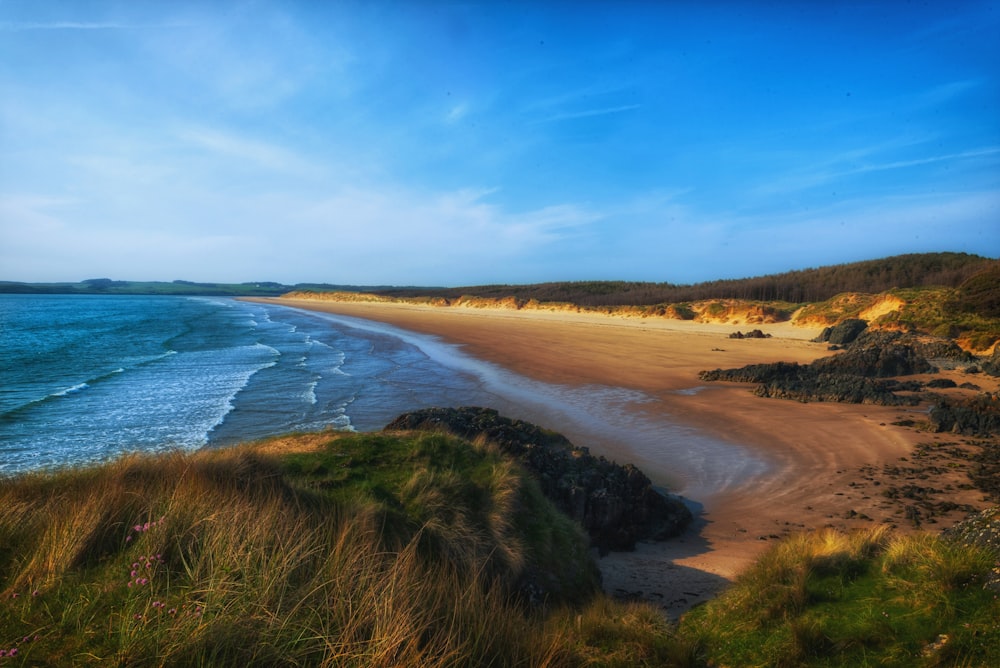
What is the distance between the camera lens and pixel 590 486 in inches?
319

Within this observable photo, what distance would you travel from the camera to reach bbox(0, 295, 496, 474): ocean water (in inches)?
492

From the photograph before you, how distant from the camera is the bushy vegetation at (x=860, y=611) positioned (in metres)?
3.26

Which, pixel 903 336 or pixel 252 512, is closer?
pixel 252 512

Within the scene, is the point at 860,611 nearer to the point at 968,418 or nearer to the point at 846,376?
the point at 968,418

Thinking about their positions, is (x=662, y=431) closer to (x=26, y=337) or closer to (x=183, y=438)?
(x=183, y=438)

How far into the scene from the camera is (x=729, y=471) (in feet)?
36.1

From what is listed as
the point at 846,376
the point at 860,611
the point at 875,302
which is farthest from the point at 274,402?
the point at 875,302

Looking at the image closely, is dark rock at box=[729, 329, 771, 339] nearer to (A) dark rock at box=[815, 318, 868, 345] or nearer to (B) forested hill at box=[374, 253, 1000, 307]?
(A) dark rock at box=[815, 318, 868, 345]

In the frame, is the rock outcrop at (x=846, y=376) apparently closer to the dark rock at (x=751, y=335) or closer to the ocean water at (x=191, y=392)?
the dark rock at (x=751, y=335)

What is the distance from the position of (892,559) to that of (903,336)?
27.3 metres

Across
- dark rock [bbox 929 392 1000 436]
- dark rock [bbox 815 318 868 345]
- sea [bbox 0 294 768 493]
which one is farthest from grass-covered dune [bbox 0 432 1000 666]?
dark rock [bbox 815 318 868 345]

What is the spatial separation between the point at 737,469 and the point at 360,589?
9.98 metres

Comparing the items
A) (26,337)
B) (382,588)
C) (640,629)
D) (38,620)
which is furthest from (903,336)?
(26,337)

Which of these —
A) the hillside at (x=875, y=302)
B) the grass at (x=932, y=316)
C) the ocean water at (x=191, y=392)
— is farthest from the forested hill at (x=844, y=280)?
the ocean water at (x=191, y=392)
